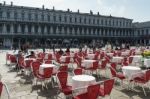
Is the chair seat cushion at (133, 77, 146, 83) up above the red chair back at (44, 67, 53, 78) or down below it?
below

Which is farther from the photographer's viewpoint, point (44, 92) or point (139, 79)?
point (44, 92)

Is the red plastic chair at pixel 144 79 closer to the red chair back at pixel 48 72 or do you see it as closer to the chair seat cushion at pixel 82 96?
the chair seat cushion at pixel 82 96

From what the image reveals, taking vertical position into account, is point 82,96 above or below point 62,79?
below

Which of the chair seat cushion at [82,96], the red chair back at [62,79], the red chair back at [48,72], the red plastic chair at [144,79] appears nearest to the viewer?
the chair seat cushion at [82,96]

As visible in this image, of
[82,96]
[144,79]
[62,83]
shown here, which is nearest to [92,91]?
[82,96]

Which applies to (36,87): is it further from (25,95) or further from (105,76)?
(105,76)

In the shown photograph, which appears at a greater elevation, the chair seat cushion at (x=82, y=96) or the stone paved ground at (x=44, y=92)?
the chair seat cushion at (x=82, y=96)

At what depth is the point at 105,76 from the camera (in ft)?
41.4

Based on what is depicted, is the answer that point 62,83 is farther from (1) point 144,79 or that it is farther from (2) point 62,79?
(1) point 144,79

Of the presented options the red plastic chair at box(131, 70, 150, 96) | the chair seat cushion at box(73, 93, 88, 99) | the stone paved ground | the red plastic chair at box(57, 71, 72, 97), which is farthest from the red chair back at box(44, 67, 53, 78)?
the red plastic chair at box(131, 70, 150, 96)

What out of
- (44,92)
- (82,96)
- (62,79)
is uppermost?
(62,79)

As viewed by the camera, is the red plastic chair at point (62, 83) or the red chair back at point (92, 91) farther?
the red plastic chair at point (62, 83)

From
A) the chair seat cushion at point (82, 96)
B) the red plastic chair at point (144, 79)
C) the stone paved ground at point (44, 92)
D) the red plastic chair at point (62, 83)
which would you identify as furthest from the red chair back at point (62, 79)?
the red plastic chair at point (144, 79)

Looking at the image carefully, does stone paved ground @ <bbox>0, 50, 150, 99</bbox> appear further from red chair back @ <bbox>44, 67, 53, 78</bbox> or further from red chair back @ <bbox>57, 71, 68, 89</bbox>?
red chair back @ <bbox>57, 71, 68, 89</bbox>
